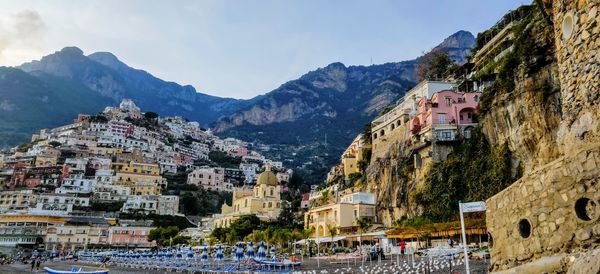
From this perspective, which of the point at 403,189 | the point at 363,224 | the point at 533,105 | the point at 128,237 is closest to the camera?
the point at 533,105

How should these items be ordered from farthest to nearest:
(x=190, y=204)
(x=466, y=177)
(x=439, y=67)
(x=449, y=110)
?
(x=190, y=204) → (x=439, y=67) → (x=449, y=110) → (x=466, y=177)

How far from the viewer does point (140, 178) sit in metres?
108

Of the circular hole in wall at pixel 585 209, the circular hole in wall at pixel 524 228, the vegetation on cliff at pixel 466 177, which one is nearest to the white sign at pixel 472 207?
the circular hole in wall at pixel 524 228

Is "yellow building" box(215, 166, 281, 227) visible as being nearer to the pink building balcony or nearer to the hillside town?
the hillside town

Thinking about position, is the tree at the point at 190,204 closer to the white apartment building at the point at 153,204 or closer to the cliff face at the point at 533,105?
the white apartment building at the point at 153,204

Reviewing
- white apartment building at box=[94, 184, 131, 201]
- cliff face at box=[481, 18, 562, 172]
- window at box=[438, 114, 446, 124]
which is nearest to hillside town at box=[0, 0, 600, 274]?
cliff face at box=[481, 18, 562, 172]

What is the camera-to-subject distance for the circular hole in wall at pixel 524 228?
629 cm

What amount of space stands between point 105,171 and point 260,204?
4424cm

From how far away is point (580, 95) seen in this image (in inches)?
248

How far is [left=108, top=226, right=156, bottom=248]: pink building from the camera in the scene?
8173 cm

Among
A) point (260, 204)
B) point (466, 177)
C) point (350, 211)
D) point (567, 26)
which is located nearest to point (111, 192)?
point (260, 204)

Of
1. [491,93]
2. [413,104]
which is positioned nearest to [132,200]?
[413,104]

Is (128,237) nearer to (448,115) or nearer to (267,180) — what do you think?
(267,180)

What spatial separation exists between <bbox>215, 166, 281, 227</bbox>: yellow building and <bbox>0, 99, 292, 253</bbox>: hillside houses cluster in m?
20.9
